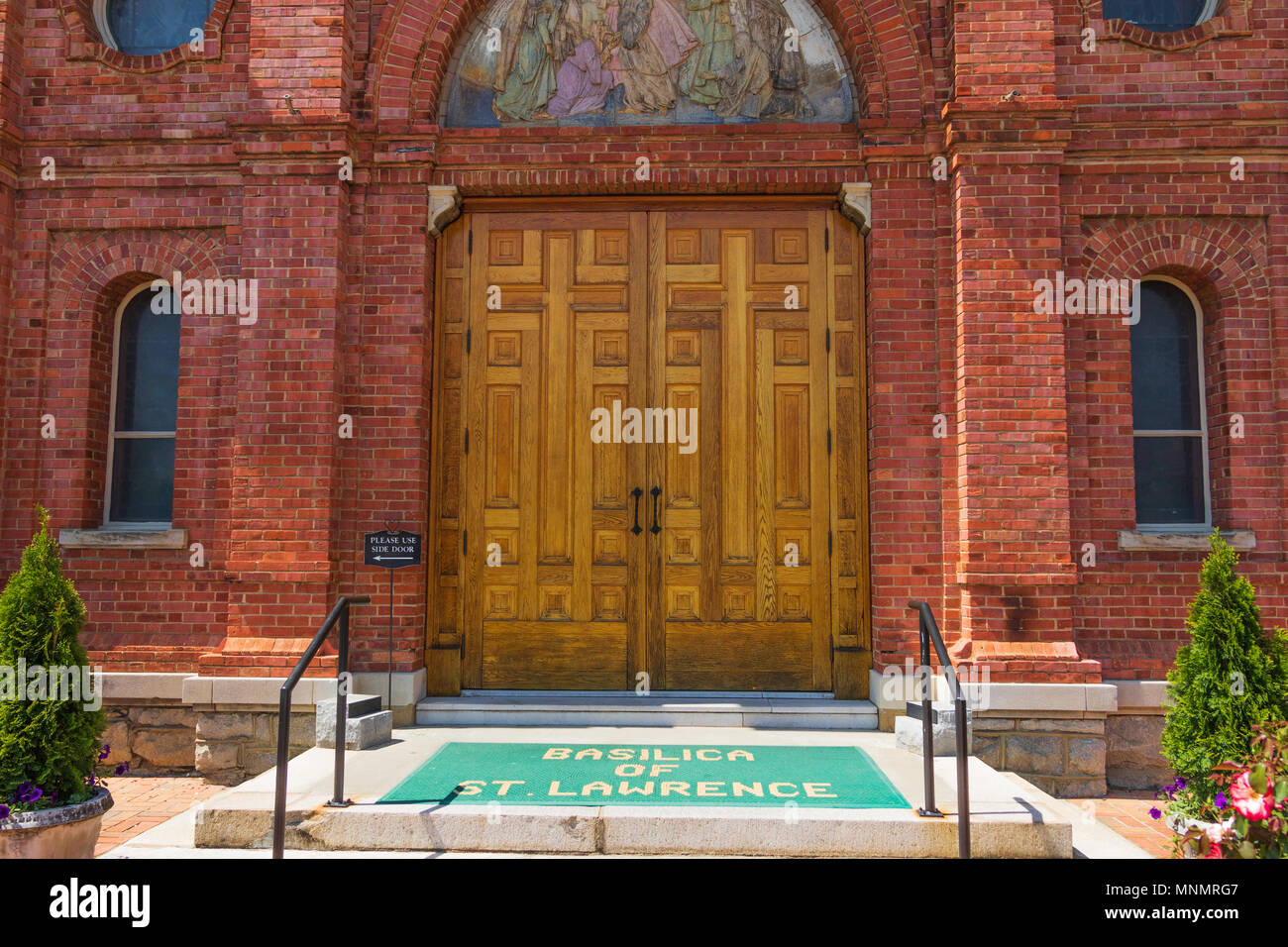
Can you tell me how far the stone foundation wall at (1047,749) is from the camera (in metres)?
5.77

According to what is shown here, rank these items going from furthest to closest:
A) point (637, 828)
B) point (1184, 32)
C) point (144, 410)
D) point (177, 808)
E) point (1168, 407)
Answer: point (144, 410) < point (1168, 407) < point (1184, 32) < point (177, 808) < point (637, 828)

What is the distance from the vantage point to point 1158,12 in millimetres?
6680

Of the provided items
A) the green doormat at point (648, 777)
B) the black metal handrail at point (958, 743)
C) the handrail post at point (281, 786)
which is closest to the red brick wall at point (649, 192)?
the green doormat at point (648, 777)

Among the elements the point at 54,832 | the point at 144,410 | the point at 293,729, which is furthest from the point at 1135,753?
the point at 144,410

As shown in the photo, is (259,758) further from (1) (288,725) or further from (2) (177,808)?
(1) (288,725)

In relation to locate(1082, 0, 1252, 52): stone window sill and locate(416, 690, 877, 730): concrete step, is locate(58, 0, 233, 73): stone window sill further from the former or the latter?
locate(1082, 0, 1252, 52): stone window sill

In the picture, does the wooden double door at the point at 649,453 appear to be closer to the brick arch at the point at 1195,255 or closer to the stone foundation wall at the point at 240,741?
the stone foundation wall at the point at 240,741

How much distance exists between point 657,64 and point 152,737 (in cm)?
644

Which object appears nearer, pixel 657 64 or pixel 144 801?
pixel 144 801

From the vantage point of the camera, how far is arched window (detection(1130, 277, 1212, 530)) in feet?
21.0

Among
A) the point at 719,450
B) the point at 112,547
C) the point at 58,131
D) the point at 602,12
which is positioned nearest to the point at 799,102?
the point at 602,12

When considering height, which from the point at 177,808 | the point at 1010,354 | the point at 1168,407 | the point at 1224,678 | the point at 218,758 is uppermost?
the point at 1010,354

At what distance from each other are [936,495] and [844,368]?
3.91 ft

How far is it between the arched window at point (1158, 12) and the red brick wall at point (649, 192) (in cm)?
34
